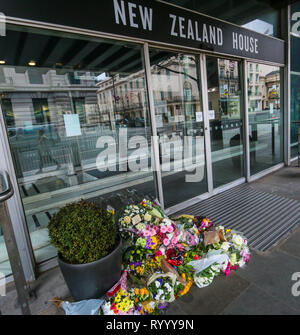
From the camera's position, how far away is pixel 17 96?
2516 millimetres

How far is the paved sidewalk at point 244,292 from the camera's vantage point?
1.54 m

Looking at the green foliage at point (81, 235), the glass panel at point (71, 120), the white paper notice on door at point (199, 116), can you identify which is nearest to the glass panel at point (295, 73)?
the white paper notice on door at point (199, 116)

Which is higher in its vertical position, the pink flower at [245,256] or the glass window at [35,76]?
the glass window at [35,76]

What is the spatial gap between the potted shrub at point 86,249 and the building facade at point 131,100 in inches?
23.6

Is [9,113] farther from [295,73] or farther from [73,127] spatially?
[295,73]

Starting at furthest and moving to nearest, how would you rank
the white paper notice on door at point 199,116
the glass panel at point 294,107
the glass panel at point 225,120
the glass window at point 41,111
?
the glass panel at point 294,107 → the glass panel at point 225,120 → the white paper notice on door at point 199,116 → the glass window at point 41,111

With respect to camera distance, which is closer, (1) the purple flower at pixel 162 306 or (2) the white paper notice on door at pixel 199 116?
(1) the purple flower at pixel 162 306

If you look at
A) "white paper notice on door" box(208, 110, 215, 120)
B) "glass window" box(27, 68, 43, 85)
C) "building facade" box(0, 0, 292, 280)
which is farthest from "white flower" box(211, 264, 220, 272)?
"glass window" box(27, 68, 43, 85)

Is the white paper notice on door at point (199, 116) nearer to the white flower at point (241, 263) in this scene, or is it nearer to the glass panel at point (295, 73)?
the white flower at point (241, 263)

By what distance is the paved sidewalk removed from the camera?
5.06ft

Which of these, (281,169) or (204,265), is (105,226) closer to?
(204,265)
